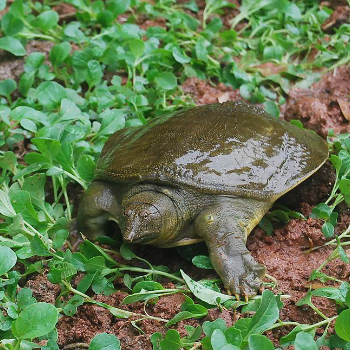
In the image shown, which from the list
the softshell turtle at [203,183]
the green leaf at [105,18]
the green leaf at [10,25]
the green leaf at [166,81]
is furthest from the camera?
the green leaf at [105,18]

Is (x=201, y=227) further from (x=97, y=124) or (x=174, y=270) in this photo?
(x=97, y=124)

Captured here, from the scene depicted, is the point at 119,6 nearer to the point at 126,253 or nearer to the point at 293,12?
the point at 293,12

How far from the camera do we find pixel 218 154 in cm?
267

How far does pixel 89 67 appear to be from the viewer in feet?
12.1

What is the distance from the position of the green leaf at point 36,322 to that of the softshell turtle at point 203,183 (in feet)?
1.68

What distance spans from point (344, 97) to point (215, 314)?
1.99m

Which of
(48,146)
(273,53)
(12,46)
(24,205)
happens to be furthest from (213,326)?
(12,46)

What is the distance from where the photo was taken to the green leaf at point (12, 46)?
12.8ft

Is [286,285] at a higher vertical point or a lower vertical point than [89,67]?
lower

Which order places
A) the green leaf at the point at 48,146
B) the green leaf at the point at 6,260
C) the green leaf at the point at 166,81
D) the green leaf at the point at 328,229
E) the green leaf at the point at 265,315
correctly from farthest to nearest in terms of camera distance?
the green leaf at the point at 166,81
the green leaf at the point at 48,146
the green leaf at the point at 328,229
the green leaf at the point at 6,260
the green leaf at the point at 265,315

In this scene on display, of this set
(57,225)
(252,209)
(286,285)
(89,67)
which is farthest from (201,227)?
(89,67)

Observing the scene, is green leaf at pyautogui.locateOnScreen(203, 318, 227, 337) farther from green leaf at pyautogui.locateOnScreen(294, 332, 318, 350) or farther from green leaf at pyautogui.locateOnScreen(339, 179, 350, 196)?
green leaf at pyautogui.locateOnScreen(339, 179, 350, 196)

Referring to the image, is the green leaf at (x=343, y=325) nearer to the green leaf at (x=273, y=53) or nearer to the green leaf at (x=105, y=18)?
the green leaf at (x=273, y=53)

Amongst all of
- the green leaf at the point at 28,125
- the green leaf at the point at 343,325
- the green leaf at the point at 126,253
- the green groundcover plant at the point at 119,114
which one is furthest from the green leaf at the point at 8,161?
the green leaf at the point at 343,325
